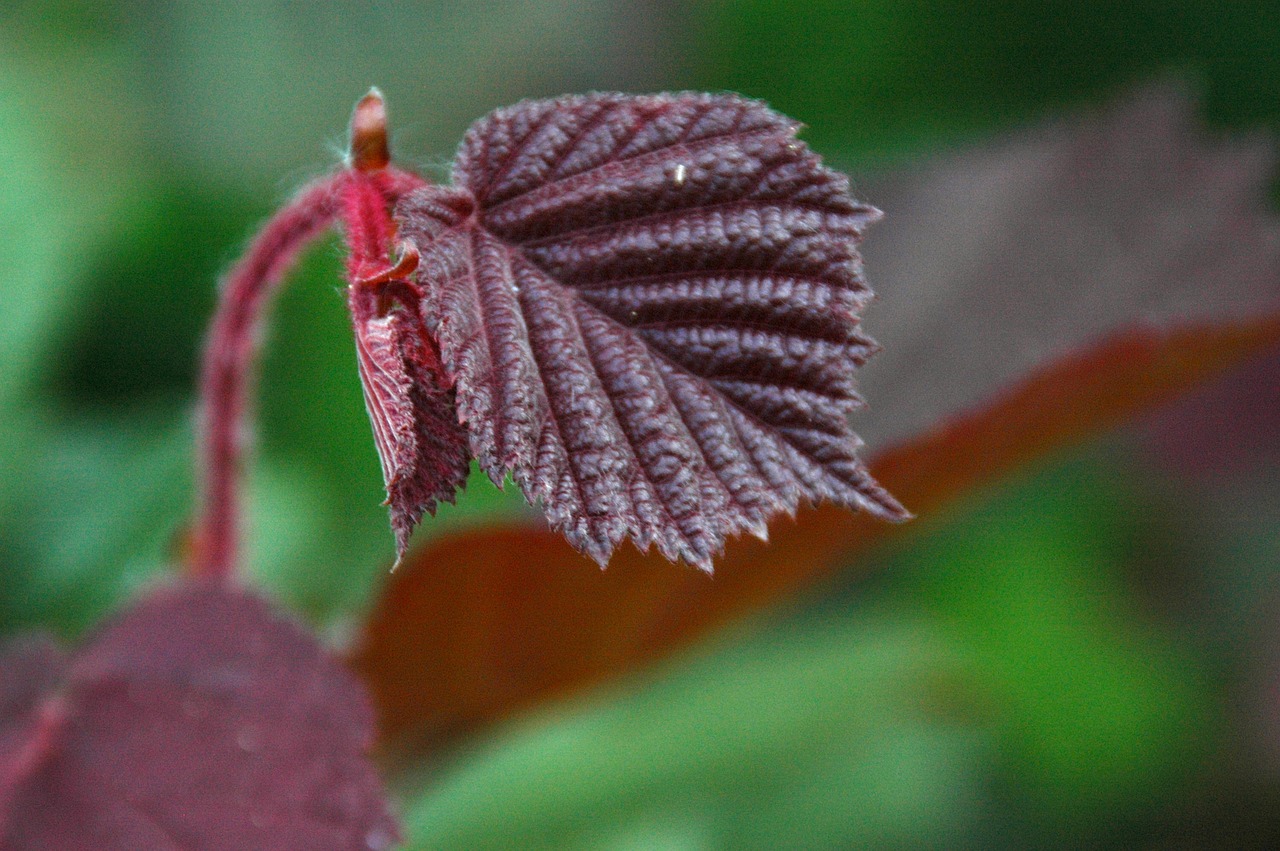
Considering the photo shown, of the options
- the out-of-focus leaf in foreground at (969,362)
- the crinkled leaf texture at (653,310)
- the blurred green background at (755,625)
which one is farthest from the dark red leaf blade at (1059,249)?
the crinkled leaf texture at (653,310)

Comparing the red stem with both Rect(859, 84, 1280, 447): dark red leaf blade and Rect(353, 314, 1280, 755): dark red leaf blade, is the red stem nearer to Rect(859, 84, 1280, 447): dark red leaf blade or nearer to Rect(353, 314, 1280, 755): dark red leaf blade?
Rect(353, 314, 1280, 755): dark red leaf blade

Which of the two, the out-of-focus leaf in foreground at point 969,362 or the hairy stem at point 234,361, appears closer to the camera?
the hairy stem at point 234,361

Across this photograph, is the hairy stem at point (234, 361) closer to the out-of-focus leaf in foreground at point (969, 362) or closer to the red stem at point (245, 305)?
the red stem at point (245, 305)

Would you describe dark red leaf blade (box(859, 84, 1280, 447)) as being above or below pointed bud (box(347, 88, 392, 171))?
above

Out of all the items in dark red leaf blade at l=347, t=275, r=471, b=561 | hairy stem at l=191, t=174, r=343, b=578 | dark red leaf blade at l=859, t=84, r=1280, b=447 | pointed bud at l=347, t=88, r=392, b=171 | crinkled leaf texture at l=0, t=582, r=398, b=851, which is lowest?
crinkled leaf texture at l=0, t=582, r=398, b=851

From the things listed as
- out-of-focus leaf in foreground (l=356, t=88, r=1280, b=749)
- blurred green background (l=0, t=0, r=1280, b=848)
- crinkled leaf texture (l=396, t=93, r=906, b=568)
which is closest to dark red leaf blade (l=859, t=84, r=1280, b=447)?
out-of-focus leaf in foreground (l=356, t=88, r=1280, b=749)

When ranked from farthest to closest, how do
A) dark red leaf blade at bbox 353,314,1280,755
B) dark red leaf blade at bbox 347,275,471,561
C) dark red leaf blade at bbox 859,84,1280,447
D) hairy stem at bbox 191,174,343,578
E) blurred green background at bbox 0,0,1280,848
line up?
blurred green background at bbox 0,0,1280,848 < dark red leaf blade at bbox 859,84,1280,447 < dark red leaf blade at bbox 353,314,1280,755 < hairy stem at bbox 191,174,343,578 < dark red leaf blade at bbox 347,275,471,561
